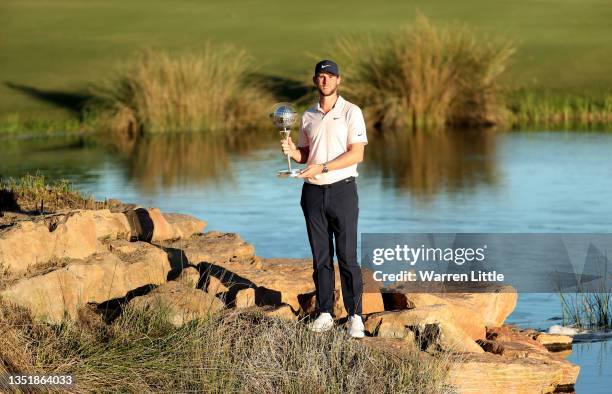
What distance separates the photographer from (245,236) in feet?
43.2

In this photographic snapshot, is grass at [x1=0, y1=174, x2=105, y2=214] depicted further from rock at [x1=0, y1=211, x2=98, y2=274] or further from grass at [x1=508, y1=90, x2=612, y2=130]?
grass at [x1=508, y1=90, x2=612, y2=130]

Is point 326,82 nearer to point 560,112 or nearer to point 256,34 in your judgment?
point 560,112

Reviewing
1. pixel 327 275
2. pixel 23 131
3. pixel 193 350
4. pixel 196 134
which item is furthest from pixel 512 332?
pixel 23 131

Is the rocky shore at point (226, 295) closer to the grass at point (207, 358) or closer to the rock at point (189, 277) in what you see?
the rock at point (189, 277)

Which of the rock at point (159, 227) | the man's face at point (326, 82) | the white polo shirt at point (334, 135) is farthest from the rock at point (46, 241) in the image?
the man's face at point (326, 82)

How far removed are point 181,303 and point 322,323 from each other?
0.84m

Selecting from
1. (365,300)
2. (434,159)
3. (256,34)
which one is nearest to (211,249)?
(365,300)

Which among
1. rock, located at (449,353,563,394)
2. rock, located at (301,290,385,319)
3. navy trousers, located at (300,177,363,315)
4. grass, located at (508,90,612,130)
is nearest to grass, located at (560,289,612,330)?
rock, located at (449,353,563,394)

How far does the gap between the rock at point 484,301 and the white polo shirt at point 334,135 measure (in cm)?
135

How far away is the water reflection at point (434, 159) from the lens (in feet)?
56.7

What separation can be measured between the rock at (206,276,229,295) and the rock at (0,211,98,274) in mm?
779

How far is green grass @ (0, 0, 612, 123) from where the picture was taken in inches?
1325

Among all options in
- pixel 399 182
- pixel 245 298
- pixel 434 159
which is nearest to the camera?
pixel 245 298

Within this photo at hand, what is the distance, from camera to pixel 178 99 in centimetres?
2473
